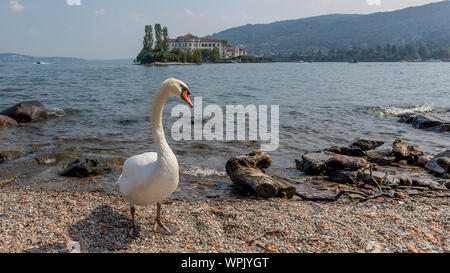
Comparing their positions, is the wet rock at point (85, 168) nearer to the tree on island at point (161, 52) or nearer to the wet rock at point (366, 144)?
the wet rock at point (366, 144)

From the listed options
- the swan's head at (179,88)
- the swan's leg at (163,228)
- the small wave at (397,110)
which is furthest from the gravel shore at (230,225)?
the small wave at (397,110)

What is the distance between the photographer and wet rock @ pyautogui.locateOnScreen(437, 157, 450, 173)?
9.34 meters

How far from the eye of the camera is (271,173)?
Answer: 9.75m

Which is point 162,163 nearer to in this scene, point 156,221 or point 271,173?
point 156,221

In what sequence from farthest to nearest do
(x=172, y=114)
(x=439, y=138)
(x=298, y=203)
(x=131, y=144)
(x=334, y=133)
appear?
(x=172, y=114), (x=334, y=133), (x=439, y=138), (x=131, y=144), (x=298, y=203)

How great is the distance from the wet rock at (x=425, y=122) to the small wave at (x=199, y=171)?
13106mm

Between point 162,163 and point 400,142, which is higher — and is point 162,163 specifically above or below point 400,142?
above

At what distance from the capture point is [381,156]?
1084 cm

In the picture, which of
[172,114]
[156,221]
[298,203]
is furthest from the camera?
[172,114]

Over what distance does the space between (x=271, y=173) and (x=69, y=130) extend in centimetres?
1071

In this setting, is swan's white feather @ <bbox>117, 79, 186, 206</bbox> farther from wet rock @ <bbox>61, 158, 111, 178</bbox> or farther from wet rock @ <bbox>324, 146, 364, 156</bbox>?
wet rock @ <bbox>324, 146, 364, 156</bbox>

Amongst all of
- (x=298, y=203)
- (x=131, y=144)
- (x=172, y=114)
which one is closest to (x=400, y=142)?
(x=298, y=203)

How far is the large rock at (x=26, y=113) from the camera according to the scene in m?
16.7
